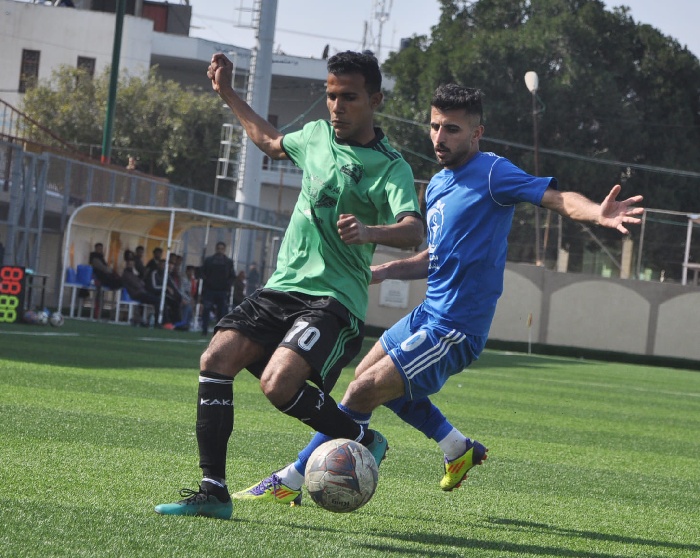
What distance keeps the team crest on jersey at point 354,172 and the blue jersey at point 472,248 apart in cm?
84

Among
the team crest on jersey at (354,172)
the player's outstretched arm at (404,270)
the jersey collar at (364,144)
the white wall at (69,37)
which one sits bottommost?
the player's outstretched arm at (404,270)

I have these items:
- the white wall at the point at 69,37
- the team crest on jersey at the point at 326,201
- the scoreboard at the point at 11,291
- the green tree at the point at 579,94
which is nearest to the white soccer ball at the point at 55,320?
the scoreboard at the point at 11,291

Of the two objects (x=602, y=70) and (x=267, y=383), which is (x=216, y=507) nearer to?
(x=267, y=383)

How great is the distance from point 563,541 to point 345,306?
4.78 feet

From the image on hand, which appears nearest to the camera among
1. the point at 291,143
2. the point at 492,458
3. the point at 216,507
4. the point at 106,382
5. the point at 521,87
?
the point at 216,507

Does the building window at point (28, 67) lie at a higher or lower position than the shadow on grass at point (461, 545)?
higher

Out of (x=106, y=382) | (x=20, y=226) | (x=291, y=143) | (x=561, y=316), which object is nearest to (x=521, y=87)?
(x=561, y=316)

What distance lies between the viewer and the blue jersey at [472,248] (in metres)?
5.99

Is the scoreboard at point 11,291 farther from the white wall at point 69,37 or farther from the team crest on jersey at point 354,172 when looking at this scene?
the white wall at point 69,37

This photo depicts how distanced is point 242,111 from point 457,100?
1102mm

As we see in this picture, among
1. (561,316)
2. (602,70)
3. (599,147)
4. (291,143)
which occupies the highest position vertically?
(602,70)

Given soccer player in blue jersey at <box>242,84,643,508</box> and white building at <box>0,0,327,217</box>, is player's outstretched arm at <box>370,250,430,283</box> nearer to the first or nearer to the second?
soccer player in blue jersey at <box>242,84,643,508</box>

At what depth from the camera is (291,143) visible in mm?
5785

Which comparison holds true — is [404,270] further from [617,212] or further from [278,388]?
[617,212]
